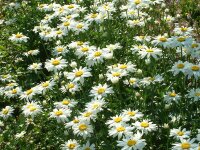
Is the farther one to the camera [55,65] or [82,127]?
[55,65]

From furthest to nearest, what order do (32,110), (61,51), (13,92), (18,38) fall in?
(18,38)
(61,51)
(13,92)
(32,110)

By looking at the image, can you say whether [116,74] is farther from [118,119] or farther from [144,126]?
[144,126]

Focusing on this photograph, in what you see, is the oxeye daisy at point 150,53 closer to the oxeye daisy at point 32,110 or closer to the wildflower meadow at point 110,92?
the wildflower meadow at point 110,92

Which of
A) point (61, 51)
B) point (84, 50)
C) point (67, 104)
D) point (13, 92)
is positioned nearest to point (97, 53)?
point (84, 50)

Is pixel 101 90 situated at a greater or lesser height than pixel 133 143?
greater

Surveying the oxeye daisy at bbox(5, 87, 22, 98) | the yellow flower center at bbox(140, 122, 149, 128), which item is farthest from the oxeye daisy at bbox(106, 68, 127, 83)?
the oxeye daisy at bbox(5, 87, 22, 98)

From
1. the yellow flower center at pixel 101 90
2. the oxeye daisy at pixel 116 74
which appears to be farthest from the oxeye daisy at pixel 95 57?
the yellow flower center at pixel 101 90

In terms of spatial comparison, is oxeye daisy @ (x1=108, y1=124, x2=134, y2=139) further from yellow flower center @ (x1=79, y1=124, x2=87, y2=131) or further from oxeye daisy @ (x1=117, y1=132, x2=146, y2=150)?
yellow flower center @ (x1=79, y1=124, x2=87, y2=131)

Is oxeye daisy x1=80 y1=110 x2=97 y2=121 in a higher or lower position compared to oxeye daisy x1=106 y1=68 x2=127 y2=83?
lower

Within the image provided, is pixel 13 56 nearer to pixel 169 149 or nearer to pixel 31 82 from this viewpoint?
pixel 31 82
